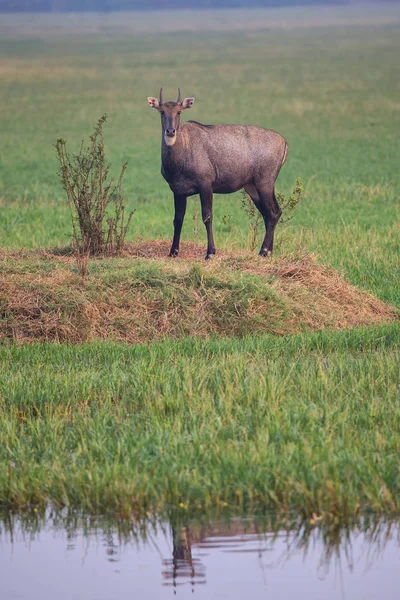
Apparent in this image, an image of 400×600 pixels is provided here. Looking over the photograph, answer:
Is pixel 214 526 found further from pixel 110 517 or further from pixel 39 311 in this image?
pixel 39 311

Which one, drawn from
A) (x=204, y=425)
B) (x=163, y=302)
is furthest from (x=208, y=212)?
(x=204, y=425)

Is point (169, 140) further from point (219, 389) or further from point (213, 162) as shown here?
point (219, 389)

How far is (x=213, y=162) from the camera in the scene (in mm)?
13961

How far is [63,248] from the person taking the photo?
14.3 m

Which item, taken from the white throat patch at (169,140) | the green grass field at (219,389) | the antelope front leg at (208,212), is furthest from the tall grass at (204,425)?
the white throat patch at (169,140)

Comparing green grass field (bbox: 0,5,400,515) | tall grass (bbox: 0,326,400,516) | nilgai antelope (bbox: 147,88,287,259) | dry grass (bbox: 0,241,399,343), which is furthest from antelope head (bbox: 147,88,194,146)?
tall grass (bbox: 0,326,400,516)

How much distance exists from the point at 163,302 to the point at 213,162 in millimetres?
2817

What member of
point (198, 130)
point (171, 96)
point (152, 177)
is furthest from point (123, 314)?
point (171, 96)

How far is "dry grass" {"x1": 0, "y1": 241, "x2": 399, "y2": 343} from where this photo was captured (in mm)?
11500

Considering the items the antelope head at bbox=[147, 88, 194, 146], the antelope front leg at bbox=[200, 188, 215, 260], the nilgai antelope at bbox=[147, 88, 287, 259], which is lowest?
the antelope front leg at bbox=[200, 188, 215, 260]

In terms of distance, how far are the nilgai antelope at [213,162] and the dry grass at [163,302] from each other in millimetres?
1376

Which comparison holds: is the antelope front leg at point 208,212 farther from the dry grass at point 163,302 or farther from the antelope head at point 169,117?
the dry grass at point 163,302

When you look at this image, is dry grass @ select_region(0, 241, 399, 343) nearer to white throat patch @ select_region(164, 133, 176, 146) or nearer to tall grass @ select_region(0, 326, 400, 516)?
tall grass @ select_region(0, 326, 400, 516)

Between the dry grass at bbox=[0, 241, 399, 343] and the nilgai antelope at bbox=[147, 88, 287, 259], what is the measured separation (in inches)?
54.2
